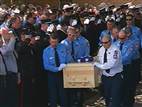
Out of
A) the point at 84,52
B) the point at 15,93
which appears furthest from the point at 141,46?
the point at 15,93

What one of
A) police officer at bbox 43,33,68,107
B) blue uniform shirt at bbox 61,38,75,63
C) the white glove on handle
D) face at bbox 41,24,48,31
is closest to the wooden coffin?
the white glove on handle

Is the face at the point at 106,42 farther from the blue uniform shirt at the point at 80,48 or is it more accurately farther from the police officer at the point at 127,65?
the blue uniform shirt at the point at 80,48

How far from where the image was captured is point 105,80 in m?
10.3

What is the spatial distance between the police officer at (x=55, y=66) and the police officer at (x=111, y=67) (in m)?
0.83

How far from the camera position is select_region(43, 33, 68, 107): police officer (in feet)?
34.4

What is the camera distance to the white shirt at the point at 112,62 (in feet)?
33.0

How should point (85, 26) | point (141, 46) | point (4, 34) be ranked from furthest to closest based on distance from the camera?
point (85, 26)
point (141, 46)
point (4, 34)

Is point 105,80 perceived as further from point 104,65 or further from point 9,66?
point 9,66

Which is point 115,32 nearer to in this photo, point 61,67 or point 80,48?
point 80,48

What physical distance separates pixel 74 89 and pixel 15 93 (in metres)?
1.30

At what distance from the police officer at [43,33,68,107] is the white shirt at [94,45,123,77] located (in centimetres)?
79

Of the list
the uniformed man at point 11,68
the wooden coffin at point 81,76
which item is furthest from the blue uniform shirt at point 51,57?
the uniformed man at point 11,68

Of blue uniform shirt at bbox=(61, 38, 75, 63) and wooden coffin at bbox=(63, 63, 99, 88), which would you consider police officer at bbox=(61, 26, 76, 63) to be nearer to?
blue uniform shirt at bbox=(61, 38, 75, 63)

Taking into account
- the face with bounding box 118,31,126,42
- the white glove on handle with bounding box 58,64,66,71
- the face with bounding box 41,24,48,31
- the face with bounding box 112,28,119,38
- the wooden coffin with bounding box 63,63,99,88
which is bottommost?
the wooden coffin with bounding box 63,63,99,88
